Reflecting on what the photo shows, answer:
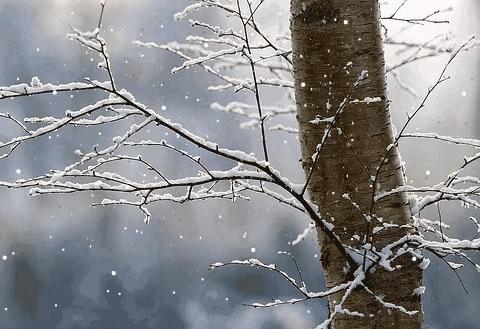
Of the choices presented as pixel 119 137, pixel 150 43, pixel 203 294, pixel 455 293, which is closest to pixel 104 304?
pixel 203 294

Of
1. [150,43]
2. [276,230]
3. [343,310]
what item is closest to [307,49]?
[343,310]

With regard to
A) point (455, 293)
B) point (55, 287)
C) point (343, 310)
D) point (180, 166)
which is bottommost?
point (343, 310)

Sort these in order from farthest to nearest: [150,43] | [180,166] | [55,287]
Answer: [55,287] → [180,166] → [150,43]

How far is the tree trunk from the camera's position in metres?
1.39

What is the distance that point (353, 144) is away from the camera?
140 centimetres

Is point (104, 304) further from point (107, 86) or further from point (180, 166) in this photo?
point (107, 86)

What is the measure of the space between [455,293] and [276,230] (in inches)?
122

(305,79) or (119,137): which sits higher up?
(305,79)

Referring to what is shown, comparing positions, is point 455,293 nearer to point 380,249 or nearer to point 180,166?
point 180,166

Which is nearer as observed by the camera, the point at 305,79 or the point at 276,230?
the point at 305,79

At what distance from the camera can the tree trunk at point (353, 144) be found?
1.39 meters

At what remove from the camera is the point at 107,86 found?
44.9 inches

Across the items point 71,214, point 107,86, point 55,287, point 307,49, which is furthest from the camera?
point 55,287

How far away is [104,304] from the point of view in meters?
11.5
